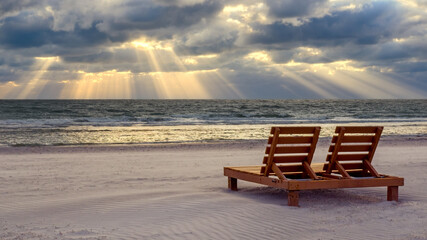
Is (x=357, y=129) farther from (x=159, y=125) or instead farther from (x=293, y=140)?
(x=159, y=125)

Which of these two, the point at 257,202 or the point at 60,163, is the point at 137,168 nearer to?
the point at 60,163

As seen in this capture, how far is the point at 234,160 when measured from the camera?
13070 mm

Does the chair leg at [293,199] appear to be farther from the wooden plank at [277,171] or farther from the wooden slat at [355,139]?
the wooden slat at [355,139]

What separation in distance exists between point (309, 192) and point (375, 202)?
→ 1.09 metres

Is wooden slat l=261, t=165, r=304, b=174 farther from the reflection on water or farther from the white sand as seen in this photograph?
the reflection on water

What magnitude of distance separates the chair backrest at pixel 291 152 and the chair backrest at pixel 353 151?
41cm

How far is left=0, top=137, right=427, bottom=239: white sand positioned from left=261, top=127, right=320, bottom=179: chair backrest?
1.46ft

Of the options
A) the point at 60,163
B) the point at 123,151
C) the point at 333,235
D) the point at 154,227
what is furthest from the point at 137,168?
the point at 333,235

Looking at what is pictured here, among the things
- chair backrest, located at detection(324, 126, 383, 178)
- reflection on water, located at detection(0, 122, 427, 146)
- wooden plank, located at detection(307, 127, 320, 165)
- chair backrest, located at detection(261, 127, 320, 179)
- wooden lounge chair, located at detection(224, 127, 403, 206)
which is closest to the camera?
wooden lounge chair, located at detection(224, 127, 403, 206)

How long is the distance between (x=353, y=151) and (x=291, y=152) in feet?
3.53

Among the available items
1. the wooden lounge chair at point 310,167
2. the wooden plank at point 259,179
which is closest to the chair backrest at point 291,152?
the wooden lounge chair at point 310,167

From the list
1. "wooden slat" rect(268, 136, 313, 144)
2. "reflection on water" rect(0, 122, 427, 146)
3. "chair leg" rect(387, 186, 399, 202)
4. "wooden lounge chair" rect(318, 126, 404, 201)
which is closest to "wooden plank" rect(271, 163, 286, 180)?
"wooden slat" rect(268, 136, 313, 144)

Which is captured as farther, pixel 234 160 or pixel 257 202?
pixel 234 160

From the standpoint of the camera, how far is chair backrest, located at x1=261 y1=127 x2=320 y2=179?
6859 mm
